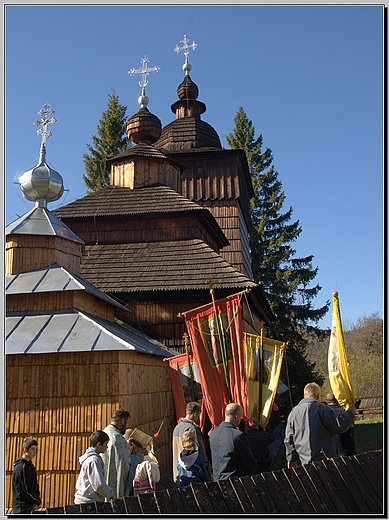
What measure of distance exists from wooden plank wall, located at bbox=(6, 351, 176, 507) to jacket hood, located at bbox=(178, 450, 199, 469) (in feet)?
10.9

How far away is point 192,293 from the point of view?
13.5 m

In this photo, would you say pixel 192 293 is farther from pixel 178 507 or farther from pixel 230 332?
pixel 178 507

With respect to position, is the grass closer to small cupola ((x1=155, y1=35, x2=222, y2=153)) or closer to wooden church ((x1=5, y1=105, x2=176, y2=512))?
wooden church ((x1=5, y1=105, x2=176, y2=512))

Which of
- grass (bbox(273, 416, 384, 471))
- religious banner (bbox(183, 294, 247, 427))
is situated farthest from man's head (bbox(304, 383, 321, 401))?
grass (bbox(273, 416, 384, 471))

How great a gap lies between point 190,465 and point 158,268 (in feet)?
30.6

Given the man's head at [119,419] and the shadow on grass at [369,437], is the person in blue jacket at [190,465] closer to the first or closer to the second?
the man's head at [119,419]

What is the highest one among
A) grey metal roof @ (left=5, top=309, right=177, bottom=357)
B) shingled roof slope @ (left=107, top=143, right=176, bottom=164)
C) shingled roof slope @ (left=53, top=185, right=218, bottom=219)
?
shingled roof slope @ (left=107, top=143, right=176, bottom=164)

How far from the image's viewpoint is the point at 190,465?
515cm

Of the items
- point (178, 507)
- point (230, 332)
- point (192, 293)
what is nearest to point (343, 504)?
point (178, 507)

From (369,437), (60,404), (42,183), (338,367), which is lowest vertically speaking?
(369,437)

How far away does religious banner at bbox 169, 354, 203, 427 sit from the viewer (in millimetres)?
10383

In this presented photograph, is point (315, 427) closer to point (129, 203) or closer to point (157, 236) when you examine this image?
point (157, 236)

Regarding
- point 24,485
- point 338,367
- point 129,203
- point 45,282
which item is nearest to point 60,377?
point 45,282

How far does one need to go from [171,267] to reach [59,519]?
419 inches
